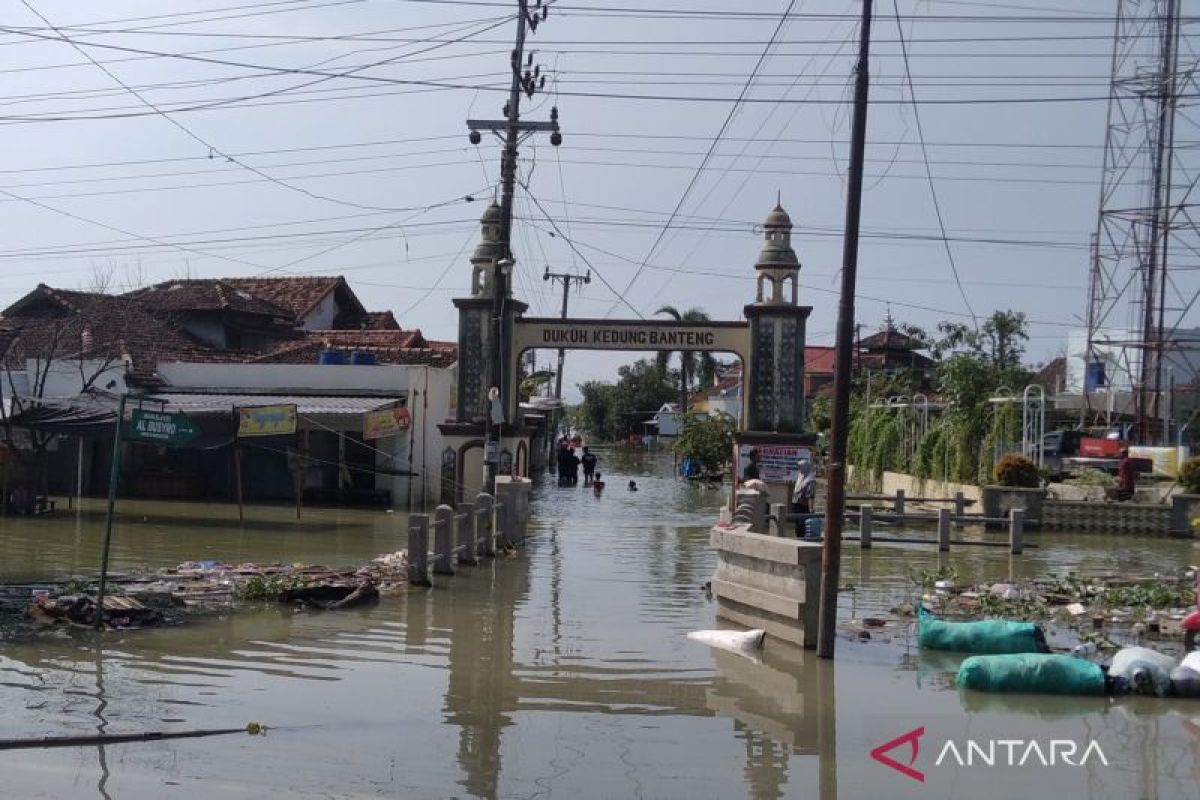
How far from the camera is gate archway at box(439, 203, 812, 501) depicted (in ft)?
107

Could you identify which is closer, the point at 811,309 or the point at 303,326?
the point at 811,309

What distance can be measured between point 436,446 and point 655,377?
70074 millimetres

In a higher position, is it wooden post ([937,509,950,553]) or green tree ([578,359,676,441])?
green tree ([578,359,676,441])

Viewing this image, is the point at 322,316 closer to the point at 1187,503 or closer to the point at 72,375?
the point at 72,375

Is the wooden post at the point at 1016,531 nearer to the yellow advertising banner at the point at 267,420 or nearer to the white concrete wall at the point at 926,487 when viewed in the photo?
the white concrete wall at the point at 926,487

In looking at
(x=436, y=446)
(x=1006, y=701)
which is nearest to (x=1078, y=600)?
(x=1006, y=701)

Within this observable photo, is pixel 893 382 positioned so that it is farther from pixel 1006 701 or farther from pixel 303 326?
pixel 1006 701

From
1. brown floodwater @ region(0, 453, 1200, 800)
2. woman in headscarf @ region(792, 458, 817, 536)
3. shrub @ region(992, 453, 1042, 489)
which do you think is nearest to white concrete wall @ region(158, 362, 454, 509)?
woman in headscarf @ region(792, 458, 817, 536)

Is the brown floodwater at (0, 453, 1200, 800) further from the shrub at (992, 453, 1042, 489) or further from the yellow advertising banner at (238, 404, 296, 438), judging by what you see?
the shrub at (992, 453, 1042, 489)

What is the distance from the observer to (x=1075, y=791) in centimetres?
903

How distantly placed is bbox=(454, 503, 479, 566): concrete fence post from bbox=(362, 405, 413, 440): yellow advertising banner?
12.5 metres

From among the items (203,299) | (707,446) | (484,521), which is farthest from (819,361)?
(484,521)

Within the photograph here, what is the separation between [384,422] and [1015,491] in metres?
15.5

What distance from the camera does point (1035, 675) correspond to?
11875mm
